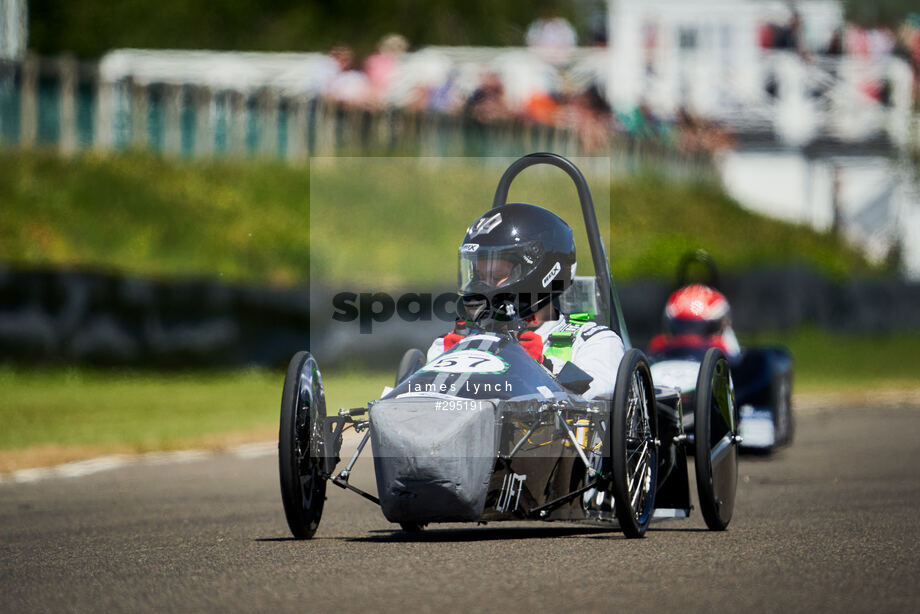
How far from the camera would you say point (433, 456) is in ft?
21.4

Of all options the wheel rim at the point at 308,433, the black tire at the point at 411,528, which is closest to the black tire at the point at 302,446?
the wheel rim at the point at 308,433

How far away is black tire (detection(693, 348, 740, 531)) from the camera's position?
7.62 meters

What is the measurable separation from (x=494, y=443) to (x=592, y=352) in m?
0.99

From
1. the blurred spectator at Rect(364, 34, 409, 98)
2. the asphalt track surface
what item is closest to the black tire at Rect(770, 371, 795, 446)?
the asphalt track surface

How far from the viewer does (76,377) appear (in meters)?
19.2

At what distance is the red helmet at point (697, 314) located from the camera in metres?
13.9

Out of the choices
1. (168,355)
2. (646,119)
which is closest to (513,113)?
(646,119)

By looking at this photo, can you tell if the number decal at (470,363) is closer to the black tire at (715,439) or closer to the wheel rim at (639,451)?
the wheel rim at (639,451)

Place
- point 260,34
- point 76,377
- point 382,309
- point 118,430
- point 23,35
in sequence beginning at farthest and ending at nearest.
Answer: point 260,34
point 23,35
point 382,309
point 76,377
point 118,430

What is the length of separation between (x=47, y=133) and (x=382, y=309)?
23.1 ft

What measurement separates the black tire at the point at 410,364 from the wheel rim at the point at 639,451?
1062 millimetres

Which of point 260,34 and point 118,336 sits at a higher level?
point 260,34

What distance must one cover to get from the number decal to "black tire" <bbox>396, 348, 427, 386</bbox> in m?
0.59

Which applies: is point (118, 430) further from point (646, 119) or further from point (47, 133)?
point (646, 119)
